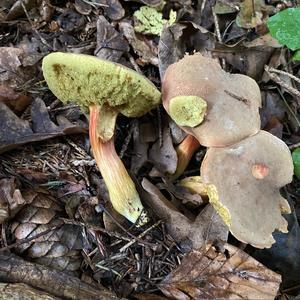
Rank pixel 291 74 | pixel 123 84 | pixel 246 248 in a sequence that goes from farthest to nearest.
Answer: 1. pixel 291 74
2. pixel 246 248
3. pixel 123 84

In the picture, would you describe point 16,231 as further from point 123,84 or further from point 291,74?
point 291,74

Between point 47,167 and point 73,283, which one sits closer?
point 73,283

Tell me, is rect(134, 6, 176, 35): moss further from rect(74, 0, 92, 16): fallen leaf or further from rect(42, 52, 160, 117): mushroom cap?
rect(42, 52, 160, 117): mushroom cap

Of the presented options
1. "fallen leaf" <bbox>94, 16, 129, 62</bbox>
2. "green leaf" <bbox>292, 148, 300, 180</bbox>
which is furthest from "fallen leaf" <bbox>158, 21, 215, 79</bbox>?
"green leaf" <bbox>292, 148, 300, 180</bbox>

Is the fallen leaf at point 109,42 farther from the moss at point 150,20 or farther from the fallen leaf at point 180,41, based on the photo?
the fallen leaf at point 180,41

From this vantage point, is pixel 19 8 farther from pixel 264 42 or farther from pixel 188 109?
pixel 264 42

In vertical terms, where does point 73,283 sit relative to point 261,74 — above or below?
below

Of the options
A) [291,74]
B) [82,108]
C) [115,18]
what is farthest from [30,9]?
[291,74]
